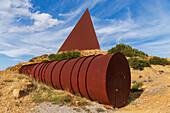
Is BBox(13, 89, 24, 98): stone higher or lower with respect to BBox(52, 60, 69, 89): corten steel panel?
lower

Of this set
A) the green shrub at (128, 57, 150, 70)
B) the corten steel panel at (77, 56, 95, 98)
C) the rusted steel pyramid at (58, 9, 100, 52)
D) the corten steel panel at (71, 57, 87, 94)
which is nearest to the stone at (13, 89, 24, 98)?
the corten steel panel at (71, 57, 87, 94)

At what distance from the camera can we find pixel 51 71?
938cm

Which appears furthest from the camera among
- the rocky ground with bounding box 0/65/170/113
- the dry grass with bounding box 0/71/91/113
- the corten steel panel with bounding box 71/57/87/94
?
the corten steel panel with bounding box 71/57/87/94

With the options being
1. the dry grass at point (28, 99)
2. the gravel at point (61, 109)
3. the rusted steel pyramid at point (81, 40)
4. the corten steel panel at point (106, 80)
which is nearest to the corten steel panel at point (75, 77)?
the dry grass at point (28, 99)

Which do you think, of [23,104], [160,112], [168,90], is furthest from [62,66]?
[168,90]

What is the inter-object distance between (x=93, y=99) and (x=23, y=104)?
301 cm

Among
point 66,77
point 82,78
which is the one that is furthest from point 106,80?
point 66,77

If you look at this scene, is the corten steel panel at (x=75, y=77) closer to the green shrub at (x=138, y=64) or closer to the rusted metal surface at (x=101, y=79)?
the rusted metal surface at (x=101, y=79)

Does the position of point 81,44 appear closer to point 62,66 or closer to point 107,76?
point 62,66

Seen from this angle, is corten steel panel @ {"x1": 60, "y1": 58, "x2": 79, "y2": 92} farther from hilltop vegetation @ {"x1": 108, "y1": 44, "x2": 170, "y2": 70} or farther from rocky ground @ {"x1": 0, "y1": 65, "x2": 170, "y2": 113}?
hilltop vegetation @ {"x1": 108, "y1": 44, "x2": 170, "y2": 70}

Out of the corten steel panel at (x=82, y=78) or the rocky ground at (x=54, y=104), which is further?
the corten steel panel at (x=82, y=78)

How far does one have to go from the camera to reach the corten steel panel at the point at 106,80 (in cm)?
574

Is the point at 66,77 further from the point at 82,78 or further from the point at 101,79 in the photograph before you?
the point at 101,79

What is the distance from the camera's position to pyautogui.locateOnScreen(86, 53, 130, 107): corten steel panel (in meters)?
5.74
